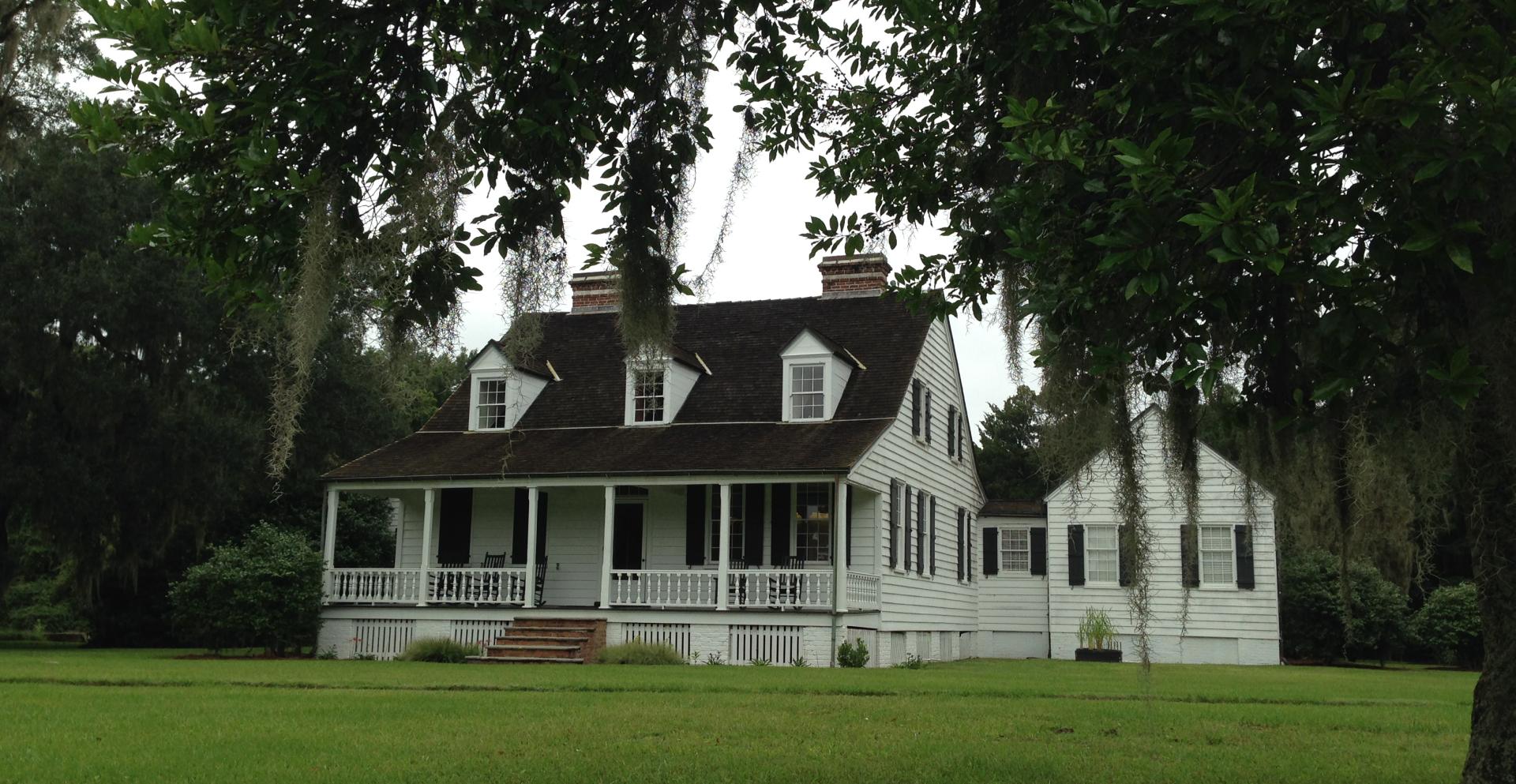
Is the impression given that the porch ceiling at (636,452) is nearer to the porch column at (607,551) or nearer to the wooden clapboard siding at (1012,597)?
the porch column at (607,551)

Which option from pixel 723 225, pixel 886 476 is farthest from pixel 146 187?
pixel 723 225

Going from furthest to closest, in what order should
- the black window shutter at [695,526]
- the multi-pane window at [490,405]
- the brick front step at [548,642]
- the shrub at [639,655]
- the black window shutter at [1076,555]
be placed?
the black window shutter at [1076,555] < the multi-pane window at [490,405] < the black window shutter at [695,526] < the brick front step at [548,642] < the shrub at [639,655]

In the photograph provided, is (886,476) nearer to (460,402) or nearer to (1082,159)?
(460,402)

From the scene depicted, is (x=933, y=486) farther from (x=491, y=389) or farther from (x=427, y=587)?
(x=427, y=587)

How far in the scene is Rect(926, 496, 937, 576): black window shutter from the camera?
945 inches

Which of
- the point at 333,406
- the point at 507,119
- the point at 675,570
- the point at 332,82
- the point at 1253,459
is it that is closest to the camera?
the point at 332,82

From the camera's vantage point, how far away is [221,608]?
2039cm

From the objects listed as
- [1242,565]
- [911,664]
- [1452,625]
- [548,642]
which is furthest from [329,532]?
[1452,625]

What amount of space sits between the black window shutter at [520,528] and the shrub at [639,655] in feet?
13.3

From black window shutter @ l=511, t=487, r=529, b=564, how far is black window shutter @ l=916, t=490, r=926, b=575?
713 centimetres

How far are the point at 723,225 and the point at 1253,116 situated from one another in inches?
101

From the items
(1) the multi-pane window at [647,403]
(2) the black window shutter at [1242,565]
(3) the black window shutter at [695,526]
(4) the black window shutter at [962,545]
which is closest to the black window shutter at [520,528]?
(1) the multi-pane window at [647,403]

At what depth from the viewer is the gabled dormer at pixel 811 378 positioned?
21234mm

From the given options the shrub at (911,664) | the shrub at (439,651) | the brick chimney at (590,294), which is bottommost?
the shrub at (911,664)
